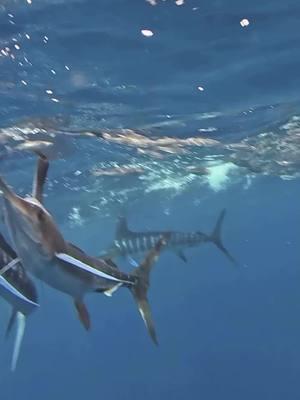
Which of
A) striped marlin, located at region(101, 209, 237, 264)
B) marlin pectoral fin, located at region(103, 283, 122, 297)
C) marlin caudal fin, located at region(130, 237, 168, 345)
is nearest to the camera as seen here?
marlin pectoral fin, located at region(103, 283, 122, 297)

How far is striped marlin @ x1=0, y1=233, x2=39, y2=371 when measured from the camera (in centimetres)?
369

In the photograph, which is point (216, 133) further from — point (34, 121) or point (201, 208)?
point (201, 208)

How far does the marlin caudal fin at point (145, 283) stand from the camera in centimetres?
400

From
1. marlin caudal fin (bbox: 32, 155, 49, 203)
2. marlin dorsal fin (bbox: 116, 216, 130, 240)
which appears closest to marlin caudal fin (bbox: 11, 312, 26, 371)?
marlin caudal fin (bbox: 32, 155, 49, 203)

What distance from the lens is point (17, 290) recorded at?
3771 millimetres

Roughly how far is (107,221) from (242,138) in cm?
2773

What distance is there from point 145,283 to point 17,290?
3.39 feet

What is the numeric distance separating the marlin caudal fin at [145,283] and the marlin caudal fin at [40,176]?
119 cm

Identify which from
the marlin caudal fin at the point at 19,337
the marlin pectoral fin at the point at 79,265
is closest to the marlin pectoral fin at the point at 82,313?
the marlin pectoral fin at the point at 79,265

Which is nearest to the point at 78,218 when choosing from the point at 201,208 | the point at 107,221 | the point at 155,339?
the point at 107,221

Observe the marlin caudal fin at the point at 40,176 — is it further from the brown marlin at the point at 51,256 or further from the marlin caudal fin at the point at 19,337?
the marlin caudal fin at the point at 19,337

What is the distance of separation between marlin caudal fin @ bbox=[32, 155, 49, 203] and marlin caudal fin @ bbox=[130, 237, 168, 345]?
3.89 feet

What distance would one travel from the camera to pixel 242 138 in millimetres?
22734

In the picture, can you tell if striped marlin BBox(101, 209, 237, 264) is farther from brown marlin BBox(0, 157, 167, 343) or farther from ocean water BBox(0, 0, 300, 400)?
brown marlin BBox(0, 157, 167, 343)
